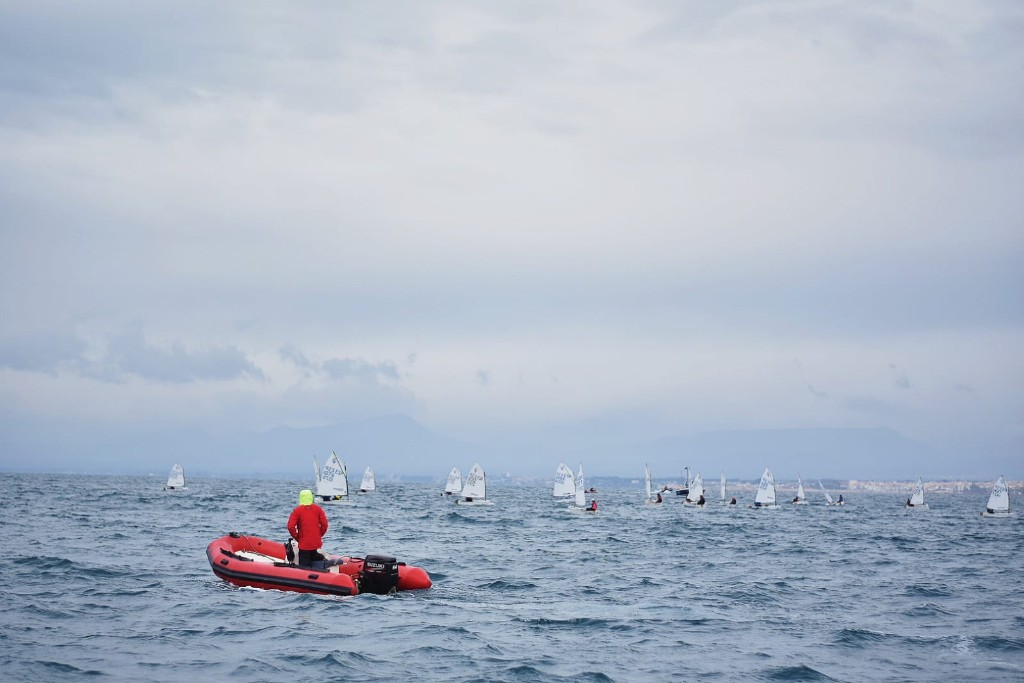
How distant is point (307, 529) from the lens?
20703 millimetres

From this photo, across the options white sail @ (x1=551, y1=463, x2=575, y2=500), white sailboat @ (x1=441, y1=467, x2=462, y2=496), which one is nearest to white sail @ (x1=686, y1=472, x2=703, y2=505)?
white sail @ (x1=551, y1=463, x2=575, y2=500)

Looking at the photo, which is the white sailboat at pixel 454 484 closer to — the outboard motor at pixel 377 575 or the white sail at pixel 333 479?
the white sail at pixel 333 479

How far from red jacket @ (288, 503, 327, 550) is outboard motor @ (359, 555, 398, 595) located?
3.94 ft

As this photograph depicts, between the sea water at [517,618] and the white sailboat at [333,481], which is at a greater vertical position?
the white sailboat at [333,481]

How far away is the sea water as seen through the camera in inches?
578

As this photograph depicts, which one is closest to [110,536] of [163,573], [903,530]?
[163,573]

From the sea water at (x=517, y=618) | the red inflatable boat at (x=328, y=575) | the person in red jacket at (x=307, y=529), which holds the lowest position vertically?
the sea water at (x=517, y=618)

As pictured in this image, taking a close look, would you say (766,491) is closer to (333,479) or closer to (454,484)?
(454,484)

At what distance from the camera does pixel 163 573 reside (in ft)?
77.6

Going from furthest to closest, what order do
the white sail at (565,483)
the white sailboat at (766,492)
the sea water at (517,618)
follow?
the white sailboat at (766,492) < the white sail at (565,483) < the sea water at (517,618)

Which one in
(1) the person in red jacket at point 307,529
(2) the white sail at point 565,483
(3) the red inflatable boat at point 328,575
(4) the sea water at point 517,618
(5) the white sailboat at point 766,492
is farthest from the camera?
(5) the white sailboat at point 766,492

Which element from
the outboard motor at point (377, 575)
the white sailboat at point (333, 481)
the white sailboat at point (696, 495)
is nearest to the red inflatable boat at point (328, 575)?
the outboard motor at point (377, 575)

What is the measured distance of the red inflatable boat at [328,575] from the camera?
65.8 ft

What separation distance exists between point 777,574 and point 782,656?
43.2 ft
